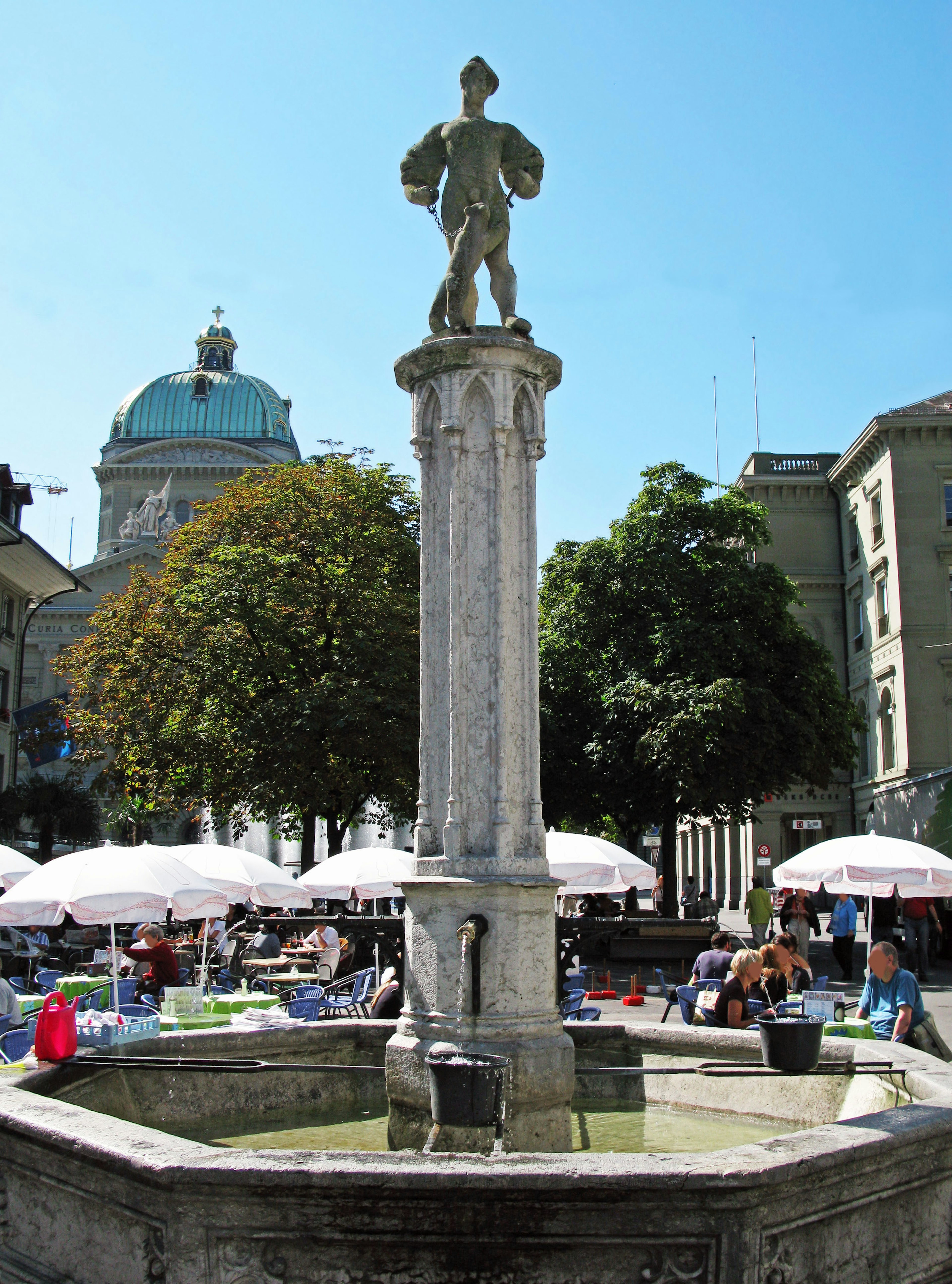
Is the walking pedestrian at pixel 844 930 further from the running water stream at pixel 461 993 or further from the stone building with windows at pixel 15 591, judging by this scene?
the stone building with windows at pixel 15 591

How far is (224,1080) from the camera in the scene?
749cm

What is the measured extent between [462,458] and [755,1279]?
4.62 m

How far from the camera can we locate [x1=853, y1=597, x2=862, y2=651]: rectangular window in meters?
47.6

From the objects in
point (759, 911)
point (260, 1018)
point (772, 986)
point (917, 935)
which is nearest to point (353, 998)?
point (260, 1018)

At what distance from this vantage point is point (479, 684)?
22.7ft

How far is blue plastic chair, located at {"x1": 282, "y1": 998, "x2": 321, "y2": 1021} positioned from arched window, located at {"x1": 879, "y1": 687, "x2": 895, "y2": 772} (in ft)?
114

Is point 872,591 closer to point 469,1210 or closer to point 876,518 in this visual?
point 876,518

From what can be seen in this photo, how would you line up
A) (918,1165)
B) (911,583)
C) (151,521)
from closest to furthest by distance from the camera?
(918,1165)
(911,583)
(151,521)

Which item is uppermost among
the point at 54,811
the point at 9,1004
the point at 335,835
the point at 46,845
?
the point at 54,811

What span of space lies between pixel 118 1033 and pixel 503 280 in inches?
221

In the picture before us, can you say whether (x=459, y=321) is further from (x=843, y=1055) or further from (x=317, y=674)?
(x=317, y=674)

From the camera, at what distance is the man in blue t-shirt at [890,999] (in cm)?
855

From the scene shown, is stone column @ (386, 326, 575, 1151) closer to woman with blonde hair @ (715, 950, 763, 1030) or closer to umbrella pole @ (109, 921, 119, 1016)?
woman with blonde hair @ (715, 950, 763, 1030)

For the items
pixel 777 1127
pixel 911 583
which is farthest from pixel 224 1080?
pixel 911 583
